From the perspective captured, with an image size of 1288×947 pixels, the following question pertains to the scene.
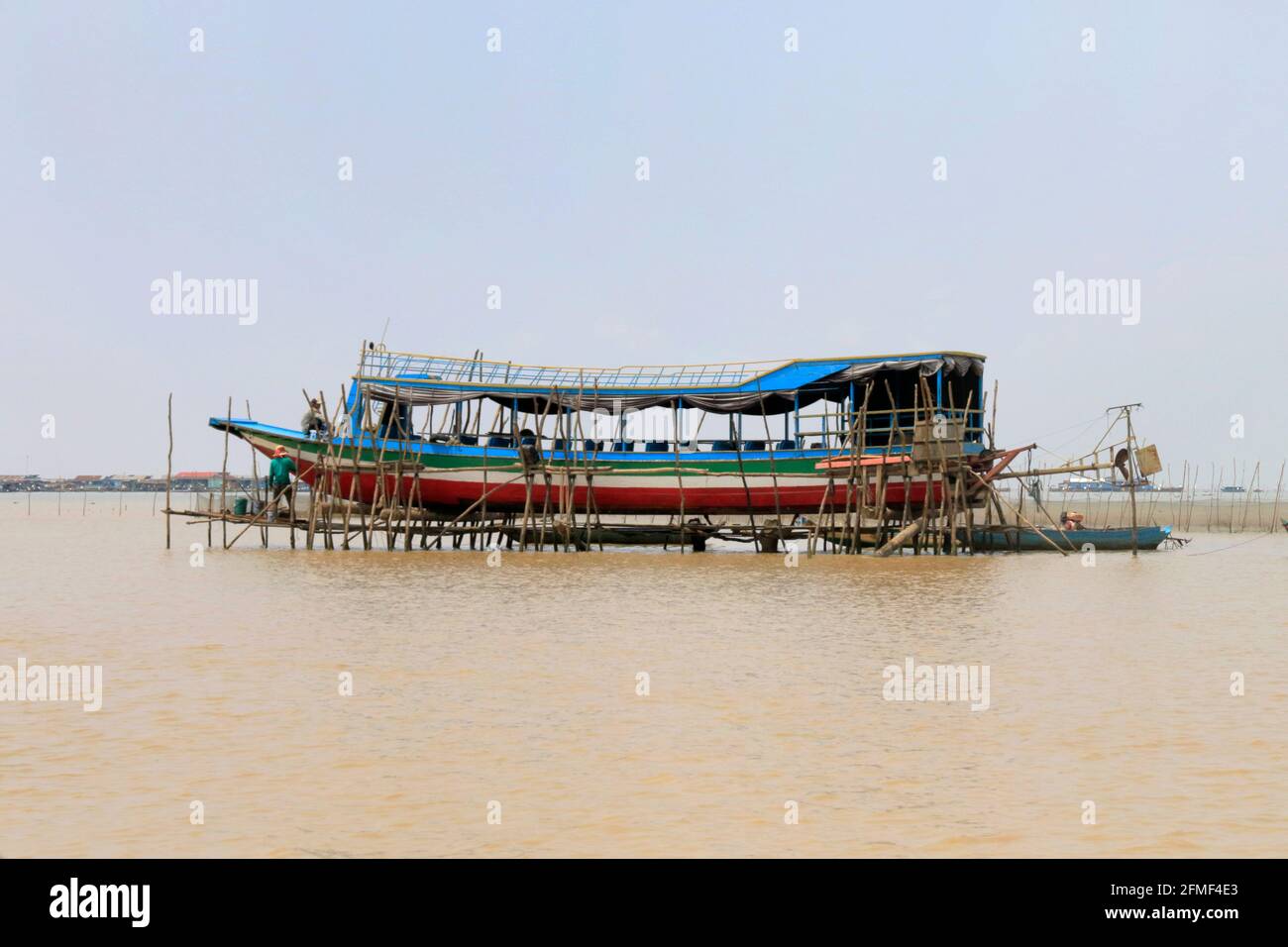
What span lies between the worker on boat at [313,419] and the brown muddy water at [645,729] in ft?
41.7

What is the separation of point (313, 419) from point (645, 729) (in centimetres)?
2452

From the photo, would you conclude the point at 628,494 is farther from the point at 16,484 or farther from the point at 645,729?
the point at 16,484

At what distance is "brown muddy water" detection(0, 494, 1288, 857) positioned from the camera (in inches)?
282

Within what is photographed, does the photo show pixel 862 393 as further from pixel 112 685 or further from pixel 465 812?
pixel 465 812

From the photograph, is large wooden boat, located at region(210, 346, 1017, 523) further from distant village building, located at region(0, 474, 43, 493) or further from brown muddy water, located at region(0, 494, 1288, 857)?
distant village building, located at region(0, 474, 43, 493)

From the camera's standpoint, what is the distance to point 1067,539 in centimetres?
3000

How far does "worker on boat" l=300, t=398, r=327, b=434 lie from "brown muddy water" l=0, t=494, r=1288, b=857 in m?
12.7

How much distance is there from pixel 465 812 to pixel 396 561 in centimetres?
2095

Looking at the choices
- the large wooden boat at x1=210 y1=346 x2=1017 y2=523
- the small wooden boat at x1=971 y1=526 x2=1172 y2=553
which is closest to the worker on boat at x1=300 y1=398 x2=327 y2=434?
the large wooden boat at x1=210 y1=346 x2=1017 y2=523

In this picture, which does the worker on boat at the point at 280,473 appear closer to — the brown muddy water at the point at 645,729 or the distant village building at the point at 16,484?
the brown muddy water at the point at 645,729

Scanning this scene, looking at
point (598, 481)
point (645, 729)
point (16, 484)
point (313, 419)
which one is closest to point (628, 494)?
point (598, 481)

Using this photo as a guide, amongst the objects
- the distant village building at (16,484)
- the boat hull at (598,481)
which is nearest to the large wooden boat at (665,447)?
the boat hull at (598,481)

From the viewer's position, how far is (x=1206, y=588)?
72.6 feet
